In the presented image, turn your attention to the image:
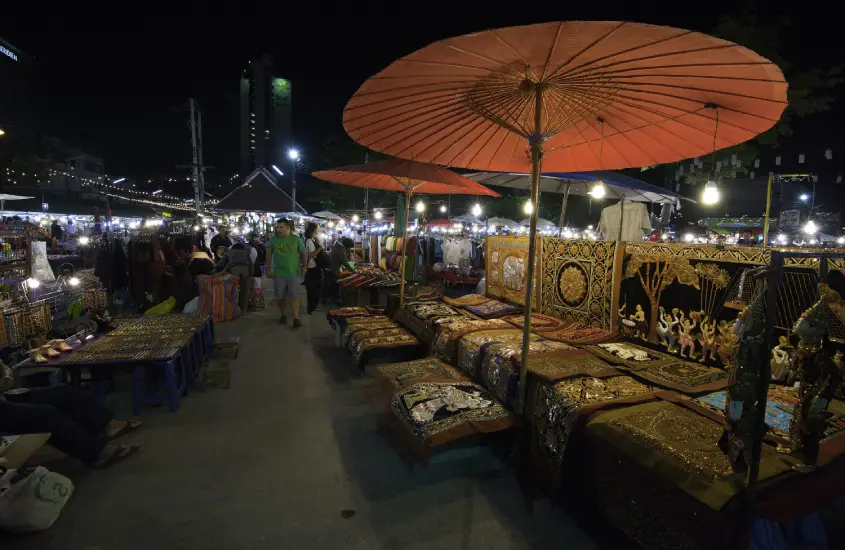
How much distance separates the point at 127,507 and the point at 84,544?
338 mm

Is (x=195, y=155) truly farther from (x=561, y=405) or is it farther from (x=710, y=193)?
(x=561, y=405)

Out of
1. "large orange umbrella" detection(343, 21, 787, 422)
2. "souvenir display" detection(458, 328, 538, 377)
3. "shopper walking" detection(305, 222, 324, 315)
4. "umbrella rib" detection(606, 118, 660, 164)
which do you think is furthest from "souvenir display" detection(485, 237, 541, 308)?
"shopper walking" detection(305, 222, 324, 315)

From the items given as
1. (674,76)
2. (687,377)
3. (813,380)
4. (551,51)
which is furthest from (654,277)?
(551,51)

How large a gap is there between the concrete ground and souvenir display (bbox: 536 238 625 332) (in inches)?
90.2

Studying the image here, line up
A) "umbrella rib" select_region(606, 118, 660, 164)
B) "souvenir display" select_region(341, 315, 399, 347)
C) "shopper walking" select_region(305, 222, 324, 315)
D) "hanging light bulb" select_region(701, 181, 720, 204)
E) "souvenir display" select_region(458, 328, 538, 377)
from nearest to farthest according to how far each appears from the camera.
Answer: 1. "umbrella rib" select_region(606, 118, 660, 164)
2. "souvenir display" select_region(458, 328, 538, 377)
3. "hanging light bulb" select_region(701, 181, 720, 204)
4. "souvenir display" select_region(341, 315, 399, 347)
5. "shopper walking" select_region(305, 222, 324, 315)

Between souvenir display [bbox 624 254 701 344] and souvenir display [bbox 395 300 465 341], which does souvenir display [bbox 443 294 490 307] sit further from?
souvenir display [bbox 624 254 701 344]

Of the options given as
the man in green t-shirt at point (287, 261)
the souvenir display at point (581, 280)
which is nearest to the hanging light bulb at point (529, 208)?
the souvenir display at point (581, 280)

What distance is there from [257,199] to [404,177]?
256 inches

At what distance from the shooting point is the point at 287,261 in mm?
7633

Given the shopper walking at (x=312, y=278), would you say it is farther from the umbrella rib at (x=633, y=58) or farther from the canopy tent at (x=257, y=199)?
the umbrella rib at (x=633, y=58)

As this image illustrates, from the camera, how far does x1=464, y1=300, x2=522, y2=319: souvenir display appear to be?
5574mm

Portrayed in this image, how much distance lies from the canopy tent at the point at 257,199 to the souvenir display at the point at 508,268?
20.4 ft

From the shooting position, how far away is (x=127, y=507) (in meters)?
2.79

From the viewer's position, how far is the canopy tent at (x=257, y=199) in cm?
1027
